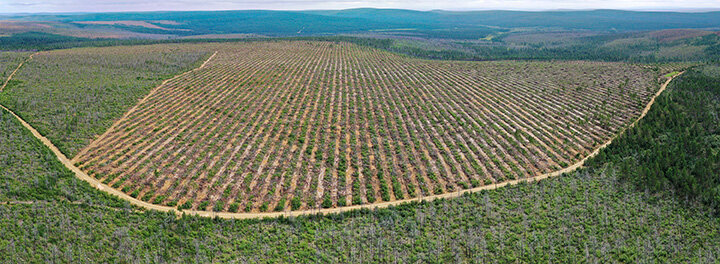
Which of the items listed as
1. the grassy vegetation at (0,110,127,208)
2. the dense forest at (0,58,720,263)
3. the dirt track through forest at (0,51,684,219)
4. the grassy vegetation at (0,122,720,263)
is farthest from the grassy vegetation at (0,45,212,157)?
the grassy vegetation at (0,122,720,263)

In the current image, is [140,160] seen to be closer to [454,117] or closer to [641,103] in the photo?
[454,117]

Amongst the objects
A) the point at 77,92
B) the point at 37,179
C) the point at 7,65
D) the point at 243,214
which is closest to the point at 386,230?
the point at 243,214

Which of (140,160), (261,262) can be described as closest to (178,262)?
(261,262)

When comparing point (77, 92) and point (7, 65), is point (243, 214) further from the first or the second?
point (7, 65)

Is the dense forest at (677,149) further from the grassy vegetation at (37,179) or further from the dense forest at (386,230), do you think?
the grassy vegetation at (37,179)

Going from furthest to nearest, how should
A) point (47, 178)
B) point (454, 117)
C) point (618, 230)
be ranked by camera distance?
point (454, 117) → point (47, 178) → point (618, 230)

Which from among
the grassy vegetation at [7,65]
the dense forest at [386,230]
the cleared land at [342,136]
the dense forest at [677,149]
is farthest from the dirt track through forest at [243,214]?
the grassy vegetation at [7,65]
